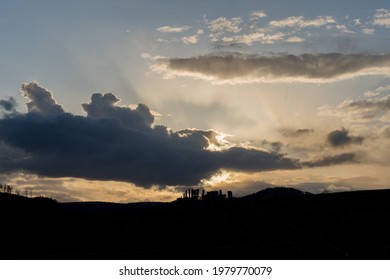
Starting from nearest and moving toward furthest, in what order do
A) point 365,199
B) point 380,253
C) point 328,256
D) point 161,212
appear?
1. point 328,256
2. point 380,253
3. point 161,212
4. point 365,199

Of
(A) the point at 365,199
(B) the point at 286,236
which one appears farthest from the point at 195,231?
(A) the point at 365,199

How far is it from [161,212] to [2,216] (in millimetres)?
29927

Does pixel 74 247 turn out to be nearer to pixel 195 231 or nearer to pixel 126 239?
pixel 126 239

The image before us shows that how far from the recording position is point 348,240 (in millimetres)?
37281

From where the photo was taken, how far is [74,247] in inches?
1399

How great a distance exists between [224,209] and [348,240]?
9871 millimetres

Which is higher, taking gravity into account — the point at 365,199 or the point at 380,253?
the point at 365,199

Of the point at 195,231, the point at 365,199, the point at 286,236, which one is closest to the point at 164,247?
the point at 195,231

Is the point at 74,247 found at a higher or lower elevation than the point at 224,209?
lower
